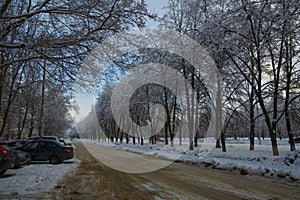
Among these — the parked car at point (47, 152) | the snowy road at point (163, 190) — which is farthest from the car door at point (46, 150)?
the snowy road at point (163, 190)

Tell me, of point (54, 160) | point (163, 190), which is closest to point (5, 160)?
point (163, 190)

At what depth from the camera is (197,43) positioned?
17875 mm

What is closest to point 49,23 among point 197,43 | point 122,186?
point 122,186

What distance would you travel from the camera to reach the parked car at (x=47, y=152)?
57.8 feet

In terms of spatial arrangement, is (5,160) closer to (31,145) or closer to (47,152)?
(47,152)

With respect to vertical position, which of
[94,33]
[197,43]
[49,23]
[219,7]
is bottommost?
[94,33]

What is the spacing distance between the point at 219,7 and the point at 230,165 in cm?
1006

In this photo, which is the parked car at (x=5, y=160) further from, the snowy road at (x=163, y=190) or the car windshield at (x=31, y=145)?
the car windshield at (x=31, y=145)

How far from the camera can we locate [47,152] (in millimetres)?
17688

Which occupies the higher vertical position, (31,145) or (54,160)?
(31,145)

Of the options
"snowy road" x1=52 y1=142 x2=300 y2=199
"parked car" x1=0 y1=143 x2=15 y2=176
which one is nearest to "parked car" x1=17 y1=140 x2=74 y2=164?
"parked car" x1=0 y1=143 x2=15 y2=176

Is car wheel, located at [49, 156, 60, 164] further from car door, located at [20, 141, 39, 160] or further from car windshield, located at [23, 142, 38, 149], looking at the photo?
car windshield, located at [23, 142, 38, 149]

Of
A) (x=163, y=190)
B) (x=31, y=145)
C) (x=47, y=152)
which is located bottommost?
(x=163, y=190)

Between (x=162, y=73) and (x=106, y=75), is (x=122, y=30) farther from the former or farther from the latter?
(x=162, y=73)
